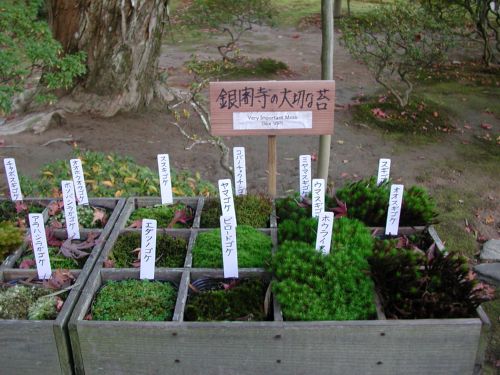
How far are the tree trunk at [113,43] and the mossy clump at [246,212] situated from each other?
424cm

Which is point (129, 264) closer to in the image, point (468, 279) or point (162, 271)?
point (162, 271)

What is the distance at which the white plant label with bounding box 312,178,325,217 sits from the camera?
100 inches

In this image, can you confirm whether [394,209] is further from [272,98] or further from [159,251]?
[159,251]

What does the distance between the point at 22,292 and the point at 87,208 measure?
2.86ft

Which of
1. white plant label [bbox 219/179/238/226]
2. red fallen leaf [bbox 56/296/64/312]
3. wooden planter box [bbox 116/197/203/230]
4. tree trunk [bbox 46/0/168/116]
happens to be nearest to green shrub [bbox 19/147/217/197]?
wooden planter box [bbox 116/197/203/230]

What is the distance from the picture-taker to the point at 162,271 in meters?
2.45

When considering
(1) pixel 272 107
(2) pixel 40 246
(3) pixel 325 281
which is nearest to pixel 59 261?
(2) pixel 40 246

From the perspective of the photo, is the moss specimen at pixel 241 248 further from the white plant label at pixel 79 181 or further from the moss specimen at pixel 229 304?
the white plant label at pixel 79 181

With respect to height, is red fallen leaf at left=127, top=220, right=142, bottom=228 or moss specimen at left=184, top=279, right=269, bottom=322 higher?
red fallen leaf at left=127, top=220, right=142, bottom=228

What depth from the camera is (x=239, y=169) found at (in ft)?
10.1

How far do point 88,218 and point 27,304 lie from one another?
0.86 meters

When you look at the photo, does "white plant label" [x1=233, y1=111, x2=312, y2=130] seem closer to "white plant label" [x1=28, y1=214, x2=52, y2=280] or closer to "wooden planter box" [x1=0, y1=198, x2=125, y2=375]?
"white plant label" [x1=28, y1=214, x2=52, y2=280]

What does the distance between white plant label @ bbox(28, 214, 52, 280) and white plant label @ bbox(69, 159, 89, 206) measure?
2.04 ft

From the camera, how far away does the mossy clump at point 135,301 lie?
217cm
